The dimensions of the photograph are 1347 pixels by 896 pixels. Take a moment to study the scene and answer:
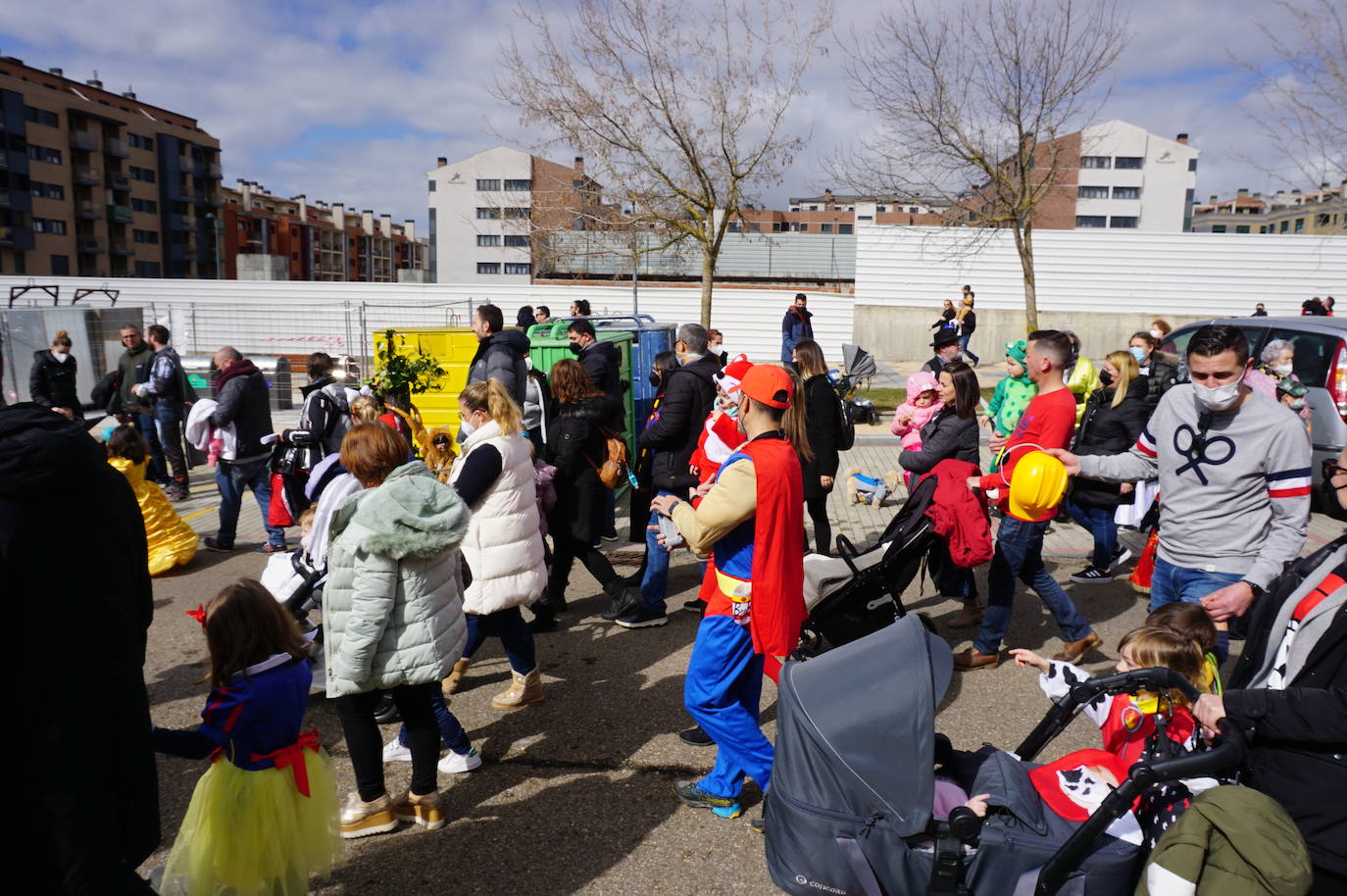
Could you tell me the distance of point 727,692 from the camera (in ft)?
12.0

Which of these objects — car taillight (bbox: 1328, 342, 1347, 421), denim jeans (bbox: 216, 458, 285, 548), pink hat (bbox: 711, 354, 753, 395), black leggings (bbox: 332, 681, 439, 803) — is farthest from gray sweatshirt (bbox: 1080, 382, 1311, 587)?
denim jeans (bbox: 216, 458, 285, 548)

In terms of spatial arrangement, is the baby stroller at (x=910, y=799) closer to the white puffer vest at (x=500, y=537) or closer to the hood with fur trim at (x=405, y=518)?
the hood with fur trim at (x=405, y=518)

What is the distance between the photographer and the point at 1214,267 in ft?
79.4

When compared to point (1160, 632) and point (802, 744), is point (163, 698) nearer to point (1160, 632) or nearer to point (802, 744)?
point (802, 744)

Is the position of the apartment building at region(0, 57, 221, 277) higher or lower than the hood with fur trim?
higher

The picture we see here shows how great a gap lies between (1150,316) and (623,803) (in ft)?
83.1

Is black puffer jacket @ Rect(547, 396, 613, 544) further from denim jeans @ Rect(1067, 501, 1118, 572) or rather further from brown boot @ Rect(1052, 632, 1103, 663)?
denim jeans @ Rect(1067, 501, 1118, 572)

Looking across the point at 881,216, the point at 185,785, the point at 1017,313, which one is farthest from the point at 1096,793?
the point at 881,216

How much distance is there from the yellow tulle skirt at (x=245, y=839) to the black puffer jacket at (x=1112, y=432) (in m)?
5.84

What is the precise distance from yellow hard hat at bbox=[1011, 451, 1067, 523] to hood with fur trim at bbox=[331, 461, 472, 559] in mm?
2898

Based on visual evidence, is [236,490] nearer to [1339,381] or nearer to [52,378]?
[52,378]

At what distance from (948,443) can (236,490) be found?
245 inches

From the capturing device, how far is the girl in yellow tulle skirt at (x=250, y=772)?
3002mm

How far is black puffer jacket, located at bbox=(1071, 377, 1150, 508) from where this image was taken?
6680 mm
